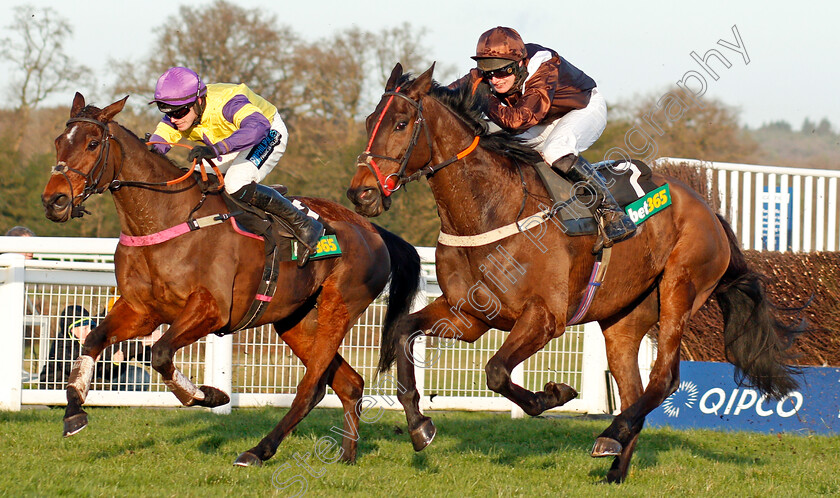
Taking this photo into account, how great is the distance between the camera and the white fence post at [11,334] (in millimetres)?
6715

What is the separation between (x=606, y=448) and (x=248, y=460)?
1.82m

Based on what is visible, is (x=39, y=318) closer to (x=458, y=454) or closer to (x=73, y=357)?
(x=73, y=357)

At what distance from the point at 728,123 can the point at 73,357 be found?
19106mm

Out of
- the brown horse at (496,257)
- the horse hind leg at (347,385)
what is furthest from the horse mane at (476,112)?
the horse hind leg at (347,385)

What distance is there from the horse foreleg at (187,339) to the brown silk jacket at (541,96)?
1.68 metres

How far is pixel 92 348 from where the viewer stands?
459cm

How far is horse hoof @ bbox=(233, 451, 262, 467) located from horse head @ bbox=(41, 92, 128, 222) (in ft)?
4.83

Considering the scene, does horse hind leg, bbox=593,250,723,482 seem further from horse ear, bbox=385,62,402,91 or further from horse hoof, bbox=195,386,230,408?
horse hoof, bbox=195,386,230,408

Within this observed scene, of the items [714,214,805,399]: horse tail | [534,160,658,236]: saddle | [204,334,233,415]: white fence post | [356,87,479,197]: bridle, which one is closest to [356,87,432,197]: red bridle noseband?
[356,87,479,197]: bridle

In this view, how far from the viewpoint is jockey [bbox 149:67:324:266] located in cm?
473

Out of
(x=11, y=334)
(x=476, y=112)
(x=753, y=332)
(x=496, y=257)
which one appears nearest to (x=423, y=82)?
(x=476, y=112)

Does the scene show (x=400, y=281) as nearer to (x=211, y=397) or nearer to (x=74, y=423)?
(x=211, y=397)

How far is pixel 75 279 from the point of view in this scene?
22.6 ft

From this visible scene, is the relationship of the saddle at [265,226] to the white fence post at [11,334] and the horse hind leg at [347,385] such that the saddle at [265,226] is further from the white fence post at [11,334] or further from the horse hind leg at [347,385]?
the white fence post at [11,334]
